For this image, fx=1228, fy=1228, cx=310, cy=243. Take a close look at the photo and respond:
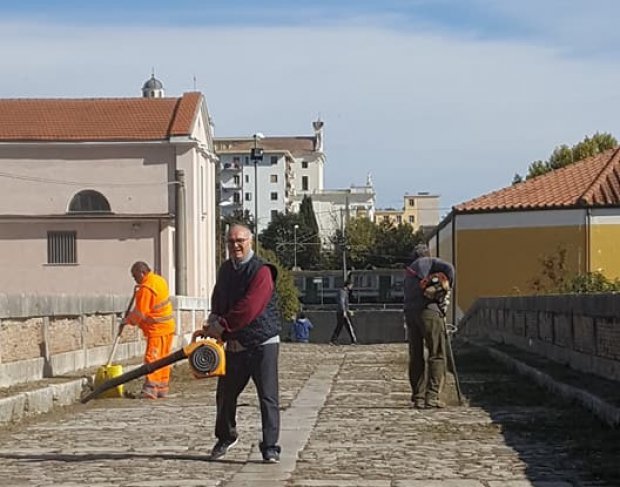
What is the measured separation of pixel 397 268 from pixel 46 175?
55.5 m

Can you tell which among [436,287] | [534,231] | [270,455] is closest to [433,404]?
[436,287]

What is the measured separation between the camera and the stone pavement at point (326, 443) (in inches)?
365

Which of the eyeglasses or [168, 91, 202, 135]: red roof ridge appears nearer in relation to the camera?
the eyeglasses

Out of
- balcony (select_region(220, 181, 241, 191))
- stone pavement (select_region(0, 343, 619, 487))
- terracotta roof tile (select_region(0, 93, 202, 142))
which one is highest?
balcony (select_region(220, 181, 241, 191))

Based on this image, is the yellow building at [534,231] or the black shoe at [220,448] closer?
the black shoe at [220,448]

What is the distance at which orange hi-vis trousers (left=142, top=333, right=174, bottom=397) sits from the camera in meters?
16.5

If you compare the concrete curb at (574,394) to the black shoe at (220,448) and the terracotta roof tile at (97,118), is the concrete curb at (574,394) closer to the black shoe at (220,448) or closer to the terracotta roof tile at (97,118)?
the black shoe at (220,448)

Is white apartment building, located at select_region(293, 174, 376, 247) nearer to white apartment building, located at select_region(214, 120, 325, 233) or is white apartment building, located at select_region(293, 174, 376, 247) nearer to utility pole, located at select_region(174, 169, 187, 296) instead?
white apartment building, located at select_region(214, 120, 325, 233)

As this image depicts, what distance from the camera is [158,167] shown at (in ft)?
200

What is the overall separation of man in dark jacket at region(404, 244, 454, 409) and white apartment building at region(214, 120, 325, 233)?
405ft

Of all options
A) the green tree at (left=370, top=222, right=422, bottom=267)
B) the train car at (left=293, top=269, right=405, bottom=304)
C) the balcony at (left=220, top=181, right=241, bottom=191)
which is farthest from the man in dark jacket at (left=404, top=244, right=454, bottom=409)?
the balcony at (left=220, top=181, right=241, bottom=191)

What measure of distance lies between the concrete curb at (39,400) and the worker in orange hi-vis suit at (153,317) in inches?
39.1

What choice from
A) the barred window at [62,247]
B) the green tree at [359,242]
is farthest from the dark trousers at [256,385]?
the green tree at [359,242]

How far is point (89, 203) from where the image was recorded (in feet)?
199
